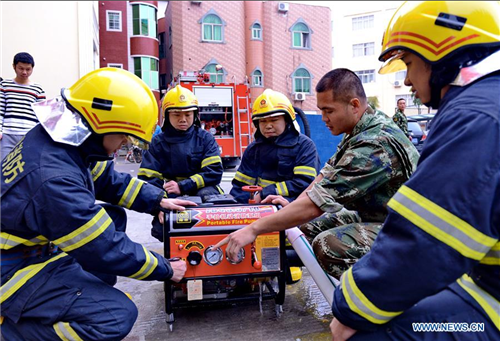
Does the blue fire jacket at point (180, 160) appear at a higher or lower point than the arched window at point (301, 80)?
lower

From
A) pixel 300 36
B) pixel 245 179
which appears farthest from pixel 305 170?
pixel 300 36

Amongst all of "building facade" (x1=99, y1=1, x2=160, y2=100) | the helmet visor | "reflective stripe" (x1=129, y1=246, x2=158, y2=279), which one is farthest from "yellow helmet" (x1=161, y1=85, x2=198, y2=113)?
"building facade" (x1=99, y1=1, x2=160, y2=100)

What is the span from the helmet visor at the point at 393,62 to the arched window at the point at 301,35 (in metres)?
21.5

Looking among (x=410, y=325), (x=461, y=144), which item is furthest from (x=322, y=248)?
(x=461, y=144)

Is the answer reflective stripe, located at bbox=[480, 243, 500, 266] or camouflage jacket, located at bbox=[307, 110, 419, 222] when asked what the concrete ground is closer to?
camouflage jacket, located at bbox=[307, 110, 419, 222]

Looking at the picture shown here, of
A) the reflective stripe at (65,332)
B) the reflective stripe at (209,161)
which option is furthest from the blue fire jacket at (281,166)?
the reflective stripe at (65,332)

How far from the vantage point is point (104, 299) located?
6.19ft

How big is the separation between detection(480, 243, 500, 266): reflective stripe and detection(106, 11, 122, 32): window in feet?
76.4

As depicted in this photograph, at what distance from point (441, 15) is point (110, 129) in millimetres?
1482

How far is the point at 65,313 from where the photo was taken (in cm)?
180

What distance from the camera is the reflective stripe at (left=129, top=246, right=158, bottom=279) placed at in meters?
1.91

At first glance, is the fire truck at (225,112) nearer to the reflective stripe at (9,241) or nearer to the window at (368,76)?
the reflective stripe at (9,241)

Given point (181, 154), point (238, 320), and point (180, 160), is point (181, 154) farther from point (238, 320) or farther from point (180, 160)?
point (238, 320)

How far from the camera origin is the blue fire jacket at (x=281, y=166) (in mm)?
3398
